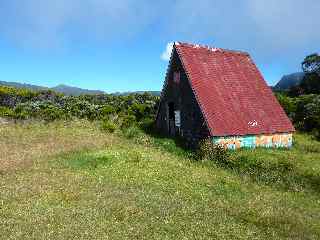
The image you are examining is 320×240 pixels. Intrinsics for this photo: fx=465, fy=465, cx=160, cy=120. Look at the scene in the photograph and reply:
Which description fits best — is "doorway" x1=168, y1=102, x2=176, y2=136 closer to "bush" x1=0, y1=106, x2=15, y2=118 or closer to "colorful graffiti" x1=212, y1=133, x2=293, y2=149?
"colorful graffiti" x1=212, y1=133, x2=293, y2=149

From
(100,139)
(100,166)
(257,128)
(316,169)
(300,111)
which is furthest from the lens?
(300,111)

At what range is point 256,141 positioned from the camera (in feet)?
77.1

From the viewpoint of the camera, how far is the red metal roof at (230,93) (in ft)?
75.9

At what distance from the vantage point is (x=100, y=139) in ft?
84.5

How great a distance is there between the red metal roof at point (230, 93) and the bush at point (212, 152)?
70 centimetres

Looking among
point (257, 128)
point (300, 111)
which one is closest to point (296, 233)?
point (257, 128)

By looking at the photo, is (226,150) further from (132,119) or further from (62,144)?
(132,119)

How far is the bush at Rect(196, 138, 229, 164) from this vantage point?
66.6 ft

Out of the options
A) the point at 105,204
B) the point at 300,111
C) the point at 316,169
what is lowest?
the point at 105,204

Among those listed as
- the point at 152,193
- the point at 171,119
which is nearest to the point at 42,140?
the point at 171,119

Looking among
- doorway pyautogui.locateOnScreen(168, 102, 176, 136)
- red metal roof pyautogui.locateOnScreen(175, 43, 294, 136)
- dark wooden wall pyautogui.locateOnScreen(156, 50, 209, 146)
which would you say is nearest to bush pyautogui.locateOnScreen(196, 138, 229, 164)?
red metal roof pyautogui.locateOnScreen(175, 43, 294, 136)

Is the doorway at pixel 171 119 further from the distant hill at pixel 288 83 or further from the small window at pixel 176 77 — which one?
the distant hill at pixel 288 83

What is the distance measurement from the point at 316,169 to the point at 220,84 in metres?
8.81

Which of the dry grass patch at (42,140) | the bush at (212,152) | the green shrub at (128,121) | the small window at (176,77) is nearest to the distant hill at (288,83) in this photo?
the green shrub at (128,121)
